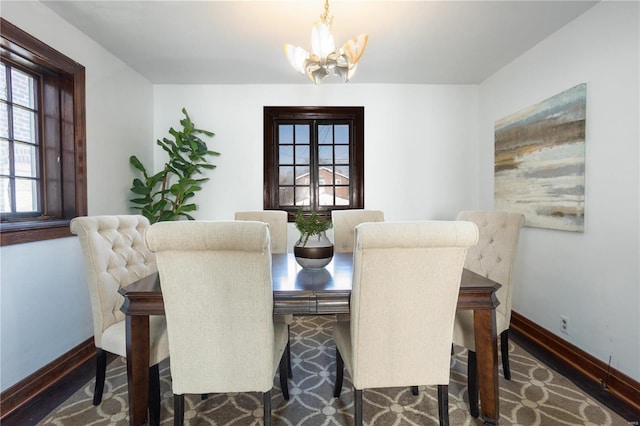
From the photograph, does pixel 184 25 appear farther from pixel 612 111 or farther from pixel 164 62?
pixel 612 111

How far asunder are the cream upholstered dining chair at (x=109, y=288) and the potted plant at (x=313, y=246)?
806 millimetres

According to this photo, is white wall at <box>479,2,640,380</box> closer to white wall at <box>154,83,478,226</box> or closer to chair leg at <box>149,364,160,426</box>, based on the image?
white wall at <box>154,83,478,226</box>

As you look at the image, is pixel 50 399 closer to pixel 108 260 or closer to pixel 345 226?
pixel 108 260

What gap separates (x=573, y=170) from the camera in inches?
87.0

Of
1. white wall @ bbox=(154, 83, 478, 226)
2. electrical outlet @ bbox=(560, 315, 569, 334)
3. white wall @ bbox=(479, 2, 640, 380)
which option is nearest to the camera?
white wall @ bbox=(479, 2, 640, 380)

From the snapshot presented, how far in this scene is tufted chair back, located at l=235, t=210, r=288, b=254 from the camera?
8.46 ft

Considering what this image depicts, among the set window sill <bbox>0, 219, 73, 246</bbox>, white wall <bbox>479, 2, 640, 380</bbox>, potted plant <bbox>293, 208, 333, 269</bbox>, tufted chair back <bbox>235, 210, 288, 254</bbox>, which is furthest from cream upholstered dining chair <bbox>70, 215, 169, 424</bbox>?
white wall <bbox>479, 2, 640, 380</bbox>

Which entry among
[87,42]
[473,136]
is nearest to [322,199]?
[473,136]

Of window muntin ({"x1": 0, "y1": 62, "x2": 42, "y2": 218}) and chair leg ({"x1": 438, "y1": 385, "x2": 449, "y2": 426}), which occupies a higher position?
window muntin ({"x1": 0, "y1": 62, "x2": 42, "y2": 218})

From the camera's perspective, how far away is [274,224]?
8.58ft

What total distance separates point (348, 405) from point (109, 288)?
144 centimetres

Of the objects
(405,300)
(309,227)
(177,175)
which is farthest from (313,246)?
(177,175)

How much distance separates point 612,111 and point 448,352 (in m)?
1.92

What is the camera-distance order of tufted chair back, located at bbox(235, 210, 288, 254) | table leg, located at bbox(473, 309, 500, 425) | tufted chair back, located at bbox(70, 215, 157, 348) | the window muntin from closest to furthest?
table leg, located at bbox(473, 309, 500, 425), tufted chair back, located at bbox(70, 215, 157, 348), the window muntin, tufted chair back, located at bbox(235, 210, 288, 254)
